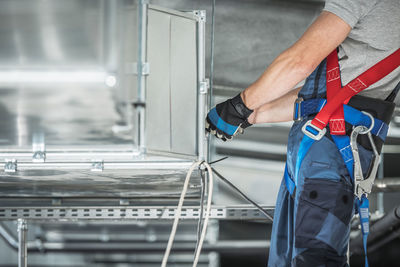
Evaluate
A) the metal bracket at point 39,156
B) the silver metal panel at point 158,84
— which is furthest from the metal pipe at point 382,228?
the metal bracket at point 39,156

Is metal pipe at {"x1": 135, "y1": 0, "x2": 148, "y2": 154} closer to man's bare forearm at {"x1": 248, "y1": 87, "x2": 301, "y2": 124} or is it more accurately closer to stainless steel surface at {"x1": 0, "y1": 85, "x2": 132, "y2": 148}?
stainless steel surface at {"x1": 0, "y1": 85, "x2": 132, "y2": 148}

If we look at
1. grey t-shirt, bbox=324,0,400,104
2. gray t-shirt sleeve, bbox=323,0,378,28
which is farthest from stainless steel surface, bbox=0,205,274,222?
gray t-shirt sleeve, bbox=323,0,378,28

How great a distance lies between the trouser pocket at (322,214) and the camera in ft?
4.19

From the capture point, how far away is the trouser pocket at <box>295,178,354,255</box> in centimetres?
128

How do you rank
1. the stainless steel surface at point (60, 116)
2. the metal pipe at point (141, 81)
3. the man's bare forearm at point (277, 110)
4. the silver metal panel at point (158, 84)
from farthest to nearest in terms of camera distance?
1. the man's bare forearm at point (277, 110)
2. the silver metal panel at point (158, 84)
3. the metal pipe at point (141, 81)
4. the stainless steel surface at point (60, 116)

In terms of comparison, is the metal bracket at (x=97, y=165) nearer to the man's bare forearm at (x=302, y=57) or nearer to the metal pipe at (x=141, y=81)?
the metal pipe at (x=141, y=81)

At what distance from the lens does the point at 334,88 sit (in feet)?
4.40

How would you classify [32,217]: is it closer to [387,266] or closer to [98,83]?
[98,83]

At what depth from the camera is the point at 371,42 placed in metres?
1.32

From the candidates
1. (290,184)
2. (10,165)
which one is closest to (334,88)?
(290,184)

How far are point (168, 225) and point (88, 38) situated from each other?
2336 mm

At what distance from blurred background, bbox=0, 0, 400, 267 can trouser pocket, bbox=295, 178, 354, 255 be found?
0.33m

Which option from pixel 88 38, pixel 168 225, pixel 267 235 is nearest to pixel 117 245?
pixel 168 225

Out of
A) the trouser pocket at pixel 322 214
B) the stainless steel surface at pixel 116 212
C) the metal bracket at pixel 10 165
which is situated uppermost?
the metal bracket at pixel 10 165
